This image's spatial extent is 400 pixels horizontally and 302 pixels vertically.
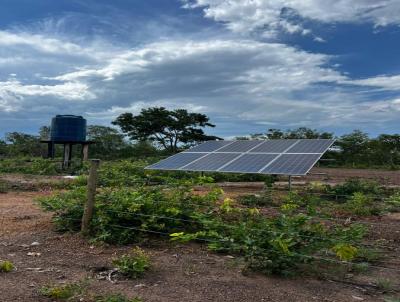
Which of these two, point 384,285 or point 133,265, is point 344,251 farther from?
point 133,265

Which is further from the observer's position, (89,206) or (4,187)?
(4,187)

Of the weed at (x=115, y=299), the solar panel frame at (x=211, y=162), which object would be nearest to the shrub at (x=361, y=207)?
the solar panel frame at (x=211, y=162)

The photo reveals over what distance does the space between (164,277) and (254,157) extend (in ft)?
27.6

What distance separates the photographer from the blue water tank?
2123 cm

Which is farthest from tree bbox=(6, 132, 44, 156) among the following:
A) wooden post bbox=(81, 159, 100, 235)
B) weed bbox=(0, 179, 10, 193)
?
wooden post bbox=(81, 159, 100, 235)

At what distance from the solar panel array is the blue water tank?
8.21 metres

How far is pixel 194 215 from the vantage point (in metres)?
6.01

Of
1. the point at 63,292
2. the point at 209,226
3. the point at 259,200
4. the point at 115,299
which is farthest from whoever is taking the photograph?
the point at 259,200

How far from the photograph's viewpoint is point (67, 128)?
21.3 meters

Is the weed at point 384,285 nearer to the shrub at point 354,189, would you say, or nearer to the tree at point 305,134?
the shrub at point 354,189

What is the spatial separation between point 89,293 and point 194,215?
86.9 inches

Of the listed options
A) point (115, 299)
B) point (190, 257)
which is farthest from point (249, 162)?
point (115, 299)

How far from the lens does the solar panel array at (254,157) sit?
11.2 meters

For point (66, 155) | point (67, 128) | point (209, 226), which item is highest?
point (67, 128)
